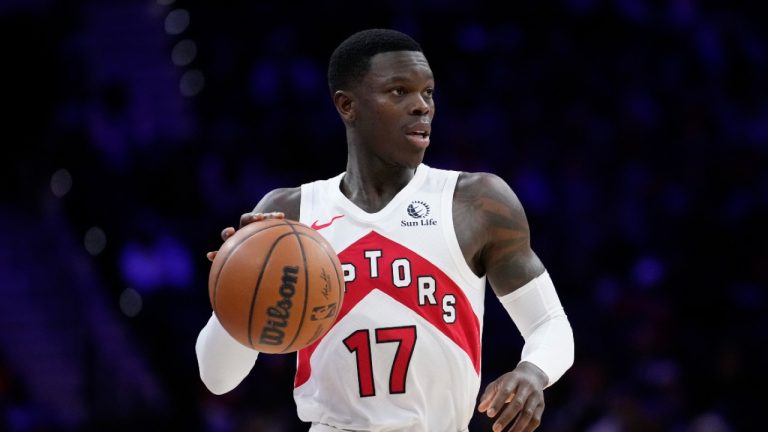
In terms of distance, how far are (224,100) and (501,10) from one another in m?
2.93

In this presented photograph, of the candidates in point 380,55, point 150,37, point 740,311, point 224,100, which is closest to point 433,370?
point 380,55

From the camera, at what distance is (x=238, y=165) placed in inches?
Result: 380

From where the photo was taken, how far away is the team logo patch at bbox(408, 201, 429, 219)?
4.03 metres

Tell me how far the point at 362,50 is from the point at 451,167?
210 inches

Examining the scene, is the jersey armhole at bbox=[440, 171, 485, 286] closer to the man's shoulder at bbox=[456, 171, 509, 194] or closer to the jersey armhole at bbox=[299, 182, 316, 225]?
the man's shoulder at bbox=[456, 171, 509, 194]

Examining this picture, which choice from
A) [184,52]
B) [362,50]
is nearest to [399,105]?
[362,50]

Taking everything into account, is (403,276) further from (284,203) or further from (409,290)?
(284,203)

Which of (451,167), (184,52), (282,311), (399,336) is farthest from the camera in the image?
(184,52)

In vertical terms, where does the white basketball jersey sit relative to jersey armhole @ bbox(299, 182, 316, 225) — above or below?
below

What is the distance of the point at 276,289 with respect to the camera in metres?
3.43

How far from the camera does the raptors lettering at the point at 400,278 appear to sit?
3.88m

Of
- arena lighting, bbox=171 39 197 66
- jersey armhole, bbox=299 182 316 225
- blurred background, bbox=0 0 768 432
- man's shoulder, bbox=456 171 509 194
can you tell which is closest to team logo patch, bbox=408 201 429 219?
man's shoulder, bbox=456 171 509 194

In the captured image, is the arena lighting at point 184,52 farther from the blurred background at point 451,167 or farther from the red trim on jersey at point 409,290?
the red trim on jersey at point 409,290

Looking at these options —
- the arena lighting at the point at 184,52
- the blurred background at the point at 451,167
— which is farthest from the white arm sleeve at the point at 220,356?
the arena lighting at the point at 184,52
